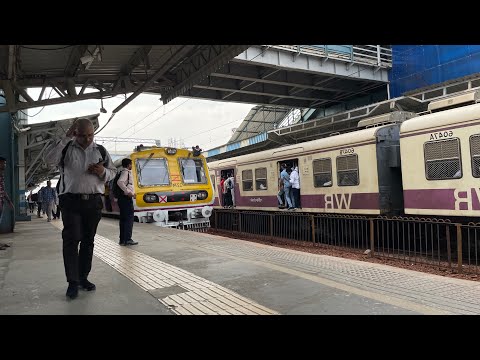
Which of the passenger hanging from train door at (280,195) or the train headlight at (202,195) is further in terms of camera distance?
the passenger hanging from train door at (280,195)

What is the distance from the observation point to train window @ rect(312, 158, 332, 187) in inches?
461

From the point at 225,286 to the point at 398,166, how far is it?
7332 millimetres

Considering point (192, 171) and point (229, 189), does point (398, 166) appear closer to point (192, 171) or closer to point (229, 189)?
point (192, 171)

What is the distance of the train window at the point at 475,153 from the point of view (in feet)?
26.5

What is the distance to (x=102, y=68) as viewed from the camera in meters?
10.1

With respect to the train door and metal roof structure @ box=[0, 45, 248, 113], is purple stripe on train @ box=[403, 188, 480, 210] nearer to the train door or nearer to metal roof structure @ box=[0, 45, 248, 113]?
metal roof structure @ box=[0, 45, 248, 113]

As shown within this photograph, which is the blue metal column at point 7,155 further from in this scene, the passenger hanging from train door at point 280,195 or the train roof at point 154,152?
the passenger hanging from train door at point 280,195

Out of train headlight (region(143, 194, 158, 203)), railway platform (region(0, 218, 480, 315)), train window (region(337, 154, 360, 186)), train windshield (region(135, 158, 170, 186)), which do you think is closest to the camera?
railway platform (region(0, 218, 480, 315))

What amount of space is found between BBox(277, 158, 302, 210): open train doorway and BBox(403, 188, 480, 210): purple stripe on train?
4069 mm

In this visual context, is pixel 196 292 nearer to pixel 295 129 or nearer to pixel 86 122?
pixel 86 122

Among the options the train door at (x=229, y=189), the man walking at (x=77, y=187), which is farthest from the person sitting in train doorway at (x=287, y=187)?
the man walking at (x=77, y=187)

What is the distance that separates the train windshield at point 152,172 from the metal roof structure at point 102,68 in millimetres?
1669

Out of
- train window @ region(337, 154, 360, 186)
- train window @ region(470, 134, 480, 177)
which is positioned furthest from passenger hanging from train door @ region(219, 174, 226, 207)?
train window @ region(470, 134, 480, 177)
